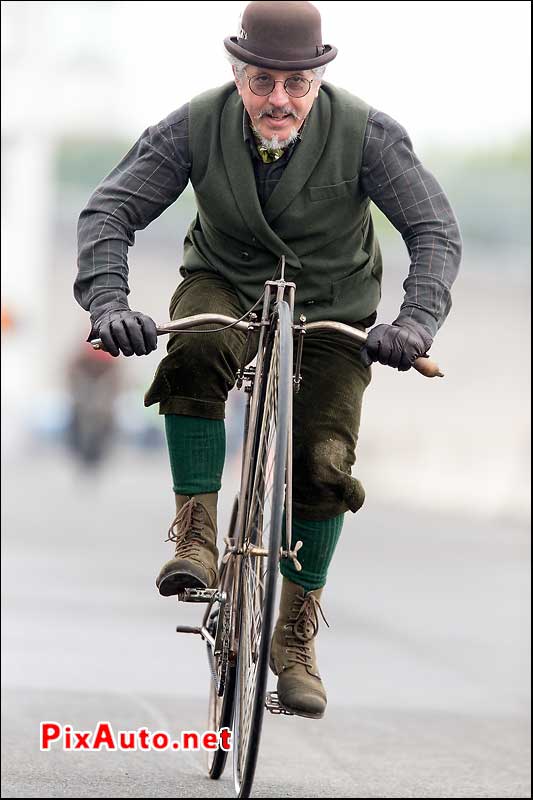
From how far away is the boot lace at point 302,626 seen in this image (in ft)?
18.9

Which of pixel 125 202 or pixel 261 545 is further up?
pixel 125 202

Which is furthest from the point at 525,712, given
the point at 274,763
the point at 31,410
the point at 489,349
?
the point at 489,349

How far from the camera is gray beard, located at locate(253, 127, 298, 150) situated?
514 cm

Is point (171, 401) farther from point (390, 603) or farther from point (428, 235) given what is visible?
point (390, 603)

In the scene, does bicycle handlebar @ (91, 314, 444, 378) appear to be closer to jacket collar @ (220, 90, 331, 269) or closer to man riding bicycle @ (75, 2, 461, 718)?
man riding bicycle @ (75, 2, 461, 718)

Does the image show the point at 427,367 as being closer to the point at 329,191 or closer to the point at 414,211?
the point at 414,211

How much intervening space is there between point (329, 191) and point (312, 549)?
4.09 feet

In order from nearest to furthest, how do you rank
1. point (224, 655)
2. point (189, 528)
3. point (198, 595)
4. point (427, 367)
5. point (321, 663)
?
point (427, 367) < point (198, 595) < point (189, 528) < point (224, 655) < point (321, 663)

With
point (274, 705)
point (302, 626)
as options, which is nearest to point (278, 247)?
point (302, 626)

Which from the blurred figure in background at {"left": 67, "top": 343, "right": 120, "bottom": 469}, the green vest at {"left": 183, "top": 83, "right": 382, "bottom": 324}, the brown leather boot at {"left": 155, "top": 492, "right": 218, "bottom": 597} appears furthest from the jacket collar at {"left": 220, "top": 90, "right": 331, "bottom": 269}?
the blurred figure in background at {"left": 67, "top": 343, "right": 120, "bottom": 469}

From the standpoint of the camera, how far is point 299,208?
17.5ft

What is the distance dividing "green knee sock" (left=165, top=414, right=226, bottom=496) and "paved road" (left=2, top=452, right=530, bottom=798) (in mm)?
1298

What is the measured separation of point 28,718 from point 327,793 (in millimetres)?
2279

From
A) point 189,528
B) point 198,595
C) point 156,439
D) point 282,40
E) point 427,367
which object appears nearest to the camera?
point 282,40
